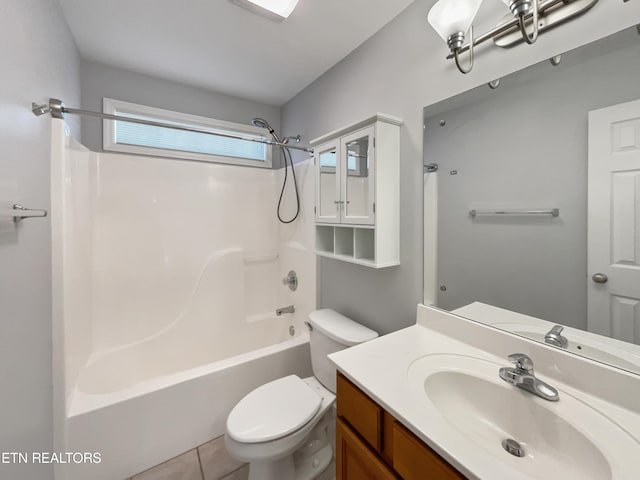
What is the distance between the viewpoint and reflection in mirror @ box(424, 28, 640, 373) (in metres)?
0.74

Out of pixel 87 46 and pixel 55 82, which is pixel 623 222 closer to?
pixel 55 82

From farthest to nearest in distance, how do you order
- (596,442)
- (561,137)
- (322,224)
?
(322,224), (561,137), (596,442)

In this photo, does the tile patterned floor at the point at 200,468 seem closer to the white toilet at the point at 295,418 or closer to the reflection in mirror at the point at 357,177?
the white toilet at the point at 295,418

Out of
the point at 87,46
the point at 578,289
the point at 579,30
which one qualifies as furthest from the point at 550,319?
the point at 87,46

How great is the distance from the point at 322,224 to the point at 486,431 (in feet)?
3.90

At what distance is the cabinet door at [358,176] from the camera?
1285mm

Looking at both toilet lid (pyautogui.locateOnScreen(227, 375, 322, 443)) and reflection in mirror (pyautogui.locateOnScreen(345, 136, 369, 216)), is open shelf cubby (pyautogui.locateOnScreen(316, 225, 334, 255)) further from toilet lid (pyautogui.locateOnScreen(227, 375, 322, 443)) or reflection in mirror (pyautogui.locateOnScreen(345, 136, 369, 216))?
toilet lid (pyautogui.locateOnScreen(227, 375, 322, 443))

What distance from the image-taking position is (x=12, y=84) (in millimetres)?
894

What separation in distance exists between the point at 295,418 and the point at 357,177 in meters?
1.20

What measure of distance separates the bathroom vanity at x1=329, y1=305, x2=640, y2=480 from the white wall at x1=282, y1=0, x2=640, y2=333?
0.42 metres

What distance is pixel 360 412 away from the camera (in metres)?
0.81

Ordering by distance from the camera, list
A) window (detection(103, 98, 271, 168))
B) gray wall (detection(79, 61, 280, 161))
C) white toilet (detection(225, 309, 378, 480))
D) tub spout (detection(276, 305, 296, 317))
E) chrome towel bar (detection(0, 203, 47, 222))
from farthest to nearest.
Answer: tub spout (detection(276, 305, 296, 317)) < window (detection(103, 98, 271, 168)) < gray wall (detection(79, 61, 280, 161)) < white toilet (detection(225, 309, 378, 480)) < chrome towel bar (detection(0, 203, 47, 222))

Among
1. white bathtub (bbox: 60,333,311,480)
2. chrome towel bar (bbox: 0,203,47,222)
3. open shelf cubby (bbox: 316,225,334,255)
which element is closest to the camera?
chrome towel bar (bbox: 0,203,47,222)

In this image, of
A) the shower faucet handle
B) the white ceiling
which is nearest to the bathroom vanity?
the shower faucet handle
